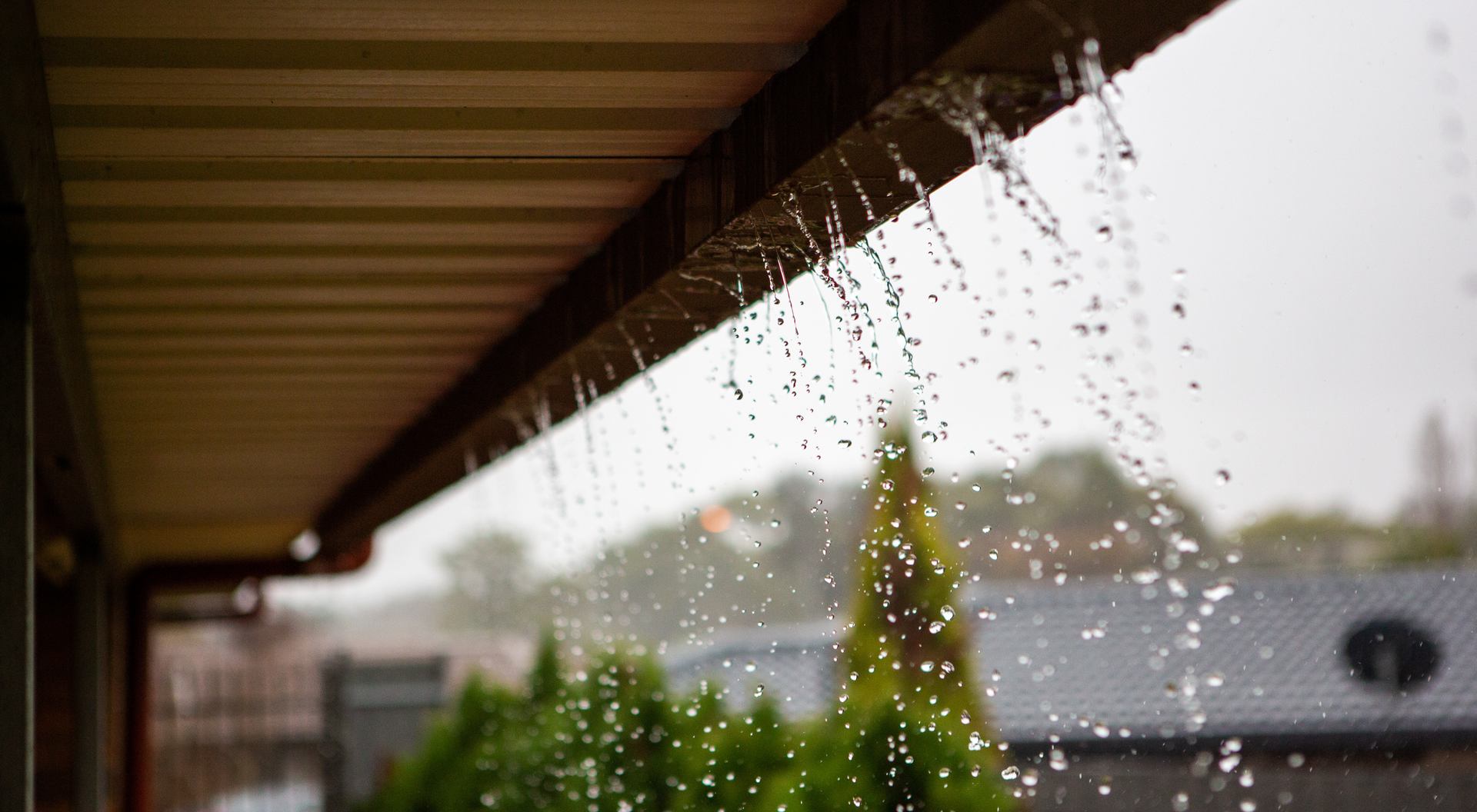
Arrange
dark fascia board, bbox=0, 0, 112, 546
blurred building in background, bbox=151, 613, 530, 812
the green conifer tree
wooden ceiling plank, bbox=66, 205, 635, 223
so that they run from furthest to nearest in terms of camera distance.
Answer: blurred building in background, bbox=151, 613, 530, 812 → the green conifer tree → wooden ceiling plank, bbox=66, 205, 635, 223 → dark fascia board, bbox=0, 0, 112, 546

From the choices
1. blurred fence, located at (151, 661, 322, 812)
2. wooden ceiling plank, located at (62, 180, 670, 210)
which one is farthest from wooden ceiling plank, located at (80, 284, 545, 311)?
blurred fence, located at (151, 661, 322, 812)

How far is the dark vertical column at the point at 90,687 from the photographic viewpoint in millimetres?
5219

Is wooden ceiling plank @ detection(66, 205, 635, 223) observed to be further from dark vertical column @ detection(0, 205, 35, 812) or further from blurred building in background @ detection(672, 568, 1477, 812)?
blurred building in background @ detection(672, 568, 1477, 812)

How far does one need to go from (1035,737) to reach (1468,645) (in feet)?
19.3

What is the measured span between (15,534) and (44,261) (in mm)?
424

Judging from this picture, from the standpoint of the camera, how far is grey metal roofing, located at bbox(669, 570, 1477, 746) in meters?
14.4

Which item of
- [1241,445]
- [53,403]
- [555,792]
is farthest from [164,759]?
[1241,445]

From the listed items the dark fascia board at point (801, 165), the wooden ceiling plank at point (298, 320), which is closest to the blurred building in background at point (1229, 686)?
the wooden ceiling plank at point (298, 320)

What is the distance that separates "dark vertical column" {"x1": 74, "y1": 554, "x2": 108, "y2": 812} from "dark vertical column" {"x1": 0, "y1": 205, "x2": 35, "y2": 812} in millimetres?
3738

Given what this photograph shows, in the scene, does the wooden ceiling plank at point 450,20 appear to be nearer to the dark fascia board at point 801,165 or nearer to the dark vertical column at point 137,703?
the dark fascia board at point 801,165

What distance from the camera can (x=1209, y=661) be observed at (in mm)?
16719

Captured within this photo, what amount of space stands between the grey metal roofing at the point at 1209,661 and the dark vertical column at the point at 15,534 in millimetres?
12243

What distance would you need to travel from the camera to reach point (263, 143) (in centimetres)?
210

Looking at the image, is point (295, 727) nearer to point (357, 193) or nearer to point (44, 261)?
point (357, 193)
